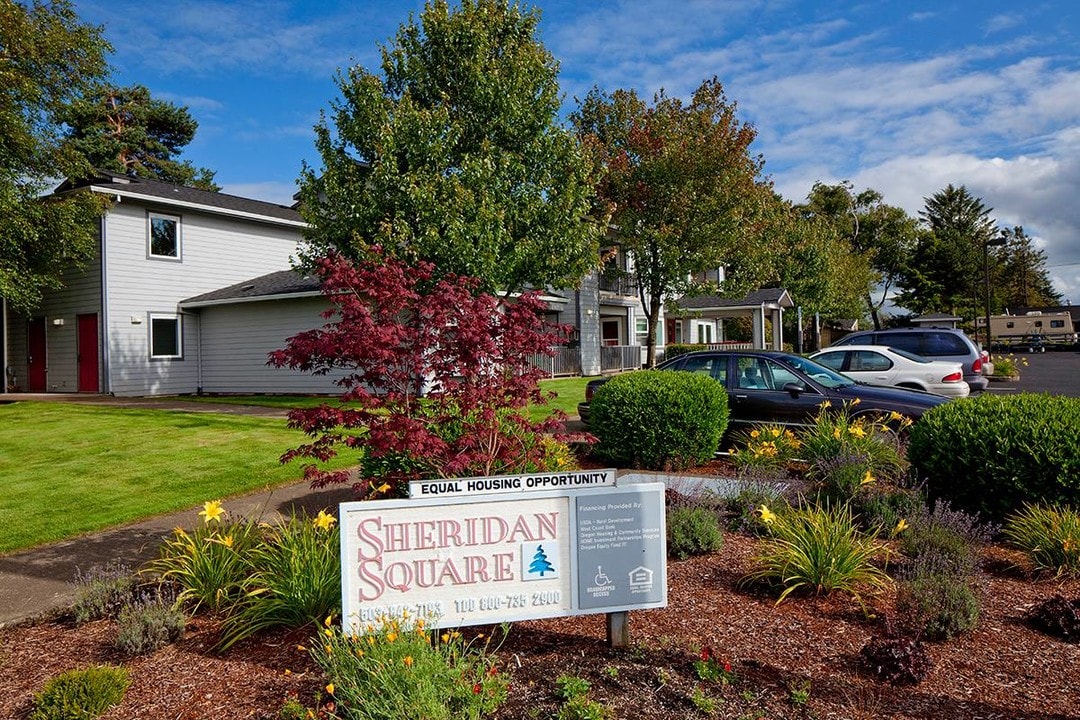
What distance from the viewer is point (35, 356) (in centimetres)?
2247

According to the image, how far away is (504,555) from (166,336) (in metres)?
21.1

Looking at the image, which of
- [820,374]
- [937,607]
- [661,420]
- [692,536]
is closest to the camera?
[937,607]

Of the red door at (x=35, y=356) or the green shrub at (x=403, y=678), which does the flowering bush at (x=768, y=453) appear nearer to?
the green shrub at (x=403, y=678)

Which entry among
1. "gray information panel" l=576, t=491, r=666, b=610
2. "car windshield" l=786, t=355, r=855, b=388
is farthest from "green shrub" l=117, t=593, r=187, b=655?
"car windshield" l=786, t=355, r=855, b=388

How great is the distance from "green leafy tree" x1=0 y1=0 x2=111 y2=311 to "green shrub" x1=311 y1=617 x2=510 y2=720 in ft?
60.0

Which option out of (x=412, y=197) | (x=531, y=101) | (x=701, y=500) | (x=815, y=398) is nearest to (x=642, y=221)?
(x=531, y=101)

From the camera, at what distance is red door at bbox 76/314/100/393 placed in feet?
67.5

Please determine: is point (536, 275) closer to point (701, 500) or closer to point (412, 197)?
point (412, 197)

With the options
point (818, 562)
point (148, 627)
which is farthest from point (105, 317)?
point (818, 562)

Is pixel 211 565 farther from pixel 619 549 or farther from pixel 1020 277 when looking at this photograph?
pixel 1020 277

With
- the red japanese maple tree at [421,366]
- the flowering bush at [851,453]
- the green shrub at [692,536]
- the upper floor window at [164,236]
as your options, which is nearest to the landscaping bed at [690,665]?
the green shrub at [692,536]

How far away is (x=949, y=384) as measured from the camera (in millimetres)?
13508

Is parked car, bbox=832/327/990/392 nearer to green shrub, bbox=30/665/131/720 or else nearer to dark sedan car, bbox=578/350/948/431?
dark sedan car, bbox=578/350/948/431

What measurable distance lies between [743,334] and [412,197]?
38.4 m
